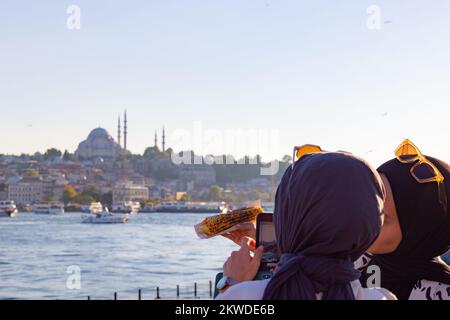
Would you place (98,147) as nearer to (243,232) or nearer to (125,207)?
(125,207)

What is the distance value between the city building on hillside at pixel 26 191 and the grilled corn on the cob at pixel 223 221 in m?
72.2

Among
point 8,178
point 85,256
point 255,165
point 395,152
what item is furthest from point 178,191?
point 395,152

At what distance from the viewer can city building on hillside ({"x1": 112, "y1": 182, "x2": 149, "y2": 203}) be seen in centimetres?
6981

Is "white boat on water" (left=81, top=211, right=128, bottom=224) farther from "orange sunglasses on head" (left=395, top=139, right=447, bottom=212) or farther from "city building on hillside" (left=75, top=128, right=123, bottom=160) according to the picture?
"orange sunglasses on head" (left=395, top=139, right=447, bottom=212)

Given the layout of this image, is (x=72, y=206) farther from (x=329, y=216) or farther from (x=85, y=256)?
(x=329, y=216)

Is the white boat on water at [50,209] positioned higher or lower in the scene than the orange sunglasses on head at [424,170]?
lower

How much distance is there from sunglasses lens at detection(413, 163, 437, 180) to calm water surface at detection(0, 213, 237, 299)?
1535 centimetres

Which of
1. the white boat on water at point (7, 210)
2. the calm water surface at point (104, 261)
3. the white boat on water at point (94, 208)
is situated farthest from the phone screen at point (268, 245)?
the white boat on water at point (7, 210)

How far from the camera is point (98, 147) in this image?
274 ft

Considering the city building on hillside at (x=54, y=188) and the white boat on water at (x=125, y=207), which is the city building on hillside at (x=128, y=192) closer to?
the white boat on water at (x=125, y=207)

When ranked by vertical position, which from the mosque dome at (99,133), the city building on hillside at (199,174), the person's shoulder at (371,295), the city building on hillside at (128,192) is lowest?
the city building on hillside at (128,192)

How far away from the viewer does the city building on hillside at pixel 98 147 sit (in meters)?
82.8

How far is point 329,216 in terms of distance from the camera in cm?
102
